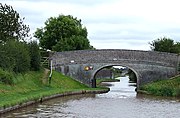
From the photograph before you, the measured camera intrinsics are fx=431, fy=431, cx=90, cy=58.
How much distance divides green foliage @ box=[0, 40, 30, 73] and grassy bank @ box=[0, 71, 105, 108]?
2.59ft

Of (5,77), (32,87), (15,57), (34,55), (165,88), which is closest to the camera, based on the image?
(5,77)

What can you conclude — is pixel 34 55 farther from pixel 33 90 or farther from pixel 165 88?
pixel 165 88

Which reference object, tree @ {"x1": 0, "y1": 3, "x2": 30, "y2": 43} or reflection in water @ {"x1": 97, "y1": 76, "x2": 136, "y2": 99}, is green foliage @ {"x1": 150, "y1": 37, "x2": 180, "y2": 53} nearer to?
reflection in water @ {"x1": 97, "y1": 76, "x2": 136, "y2": 99}

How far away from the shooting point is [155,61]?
1807 inches

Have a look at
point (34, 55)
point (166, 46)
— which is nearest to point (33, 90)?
Result: point (34, 55)

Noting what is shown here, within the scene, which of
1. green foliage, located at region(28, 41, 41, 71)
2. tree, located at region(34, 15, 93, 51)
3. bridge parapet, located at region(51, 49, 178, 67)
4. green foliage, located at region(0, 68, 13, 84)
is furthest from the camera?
tree, located at region(34, 15, 93, 51)

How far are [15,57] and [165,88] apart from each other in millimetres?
13957

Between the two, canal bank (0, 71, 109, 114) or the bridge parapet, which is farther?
the bridge parapet

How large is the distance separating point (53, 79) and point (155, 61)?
1134 cm

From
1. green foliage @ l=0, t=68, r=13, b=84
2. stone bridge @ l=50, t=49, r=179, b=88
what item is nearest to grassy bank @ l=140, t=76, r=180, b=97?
stone bridge @ l=50, t=49, r=179, b=88

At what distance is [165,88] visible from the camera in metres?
39.8

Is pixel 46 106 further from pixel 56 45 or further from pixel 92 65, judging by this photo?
pixel 56 45

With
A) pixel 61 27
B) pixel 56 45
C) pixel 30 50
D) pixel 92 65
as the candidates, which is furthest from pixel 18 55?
pixel 61 27

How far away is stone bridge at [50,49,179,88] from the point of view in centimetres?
4588
